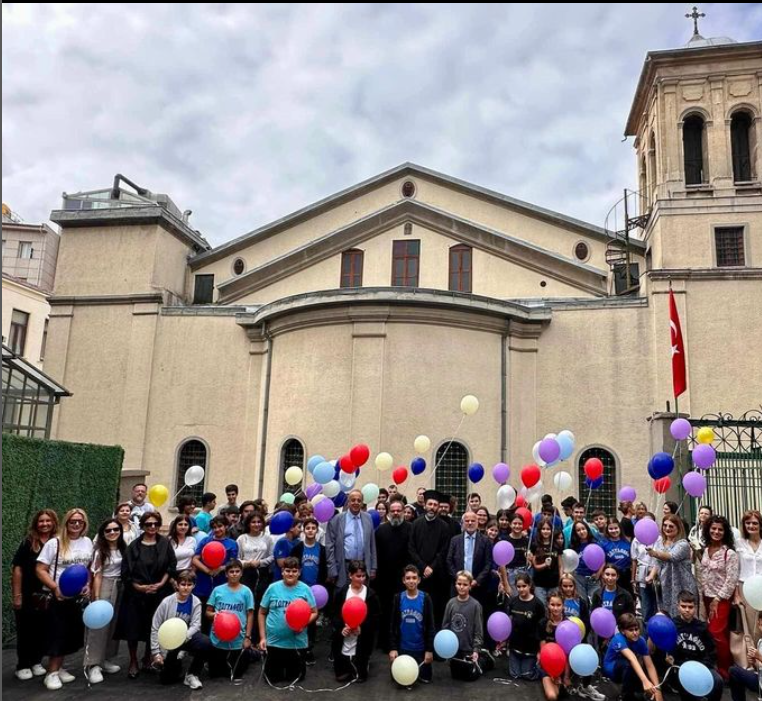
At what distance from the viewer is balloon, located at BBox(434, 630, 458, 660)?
7.27 metres

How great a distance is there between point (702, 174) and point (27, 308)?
3380cm

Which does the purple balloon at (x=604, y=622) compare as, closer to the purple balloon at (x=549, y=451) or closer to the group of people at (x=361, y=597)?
the group of people at (x=361, y=597)

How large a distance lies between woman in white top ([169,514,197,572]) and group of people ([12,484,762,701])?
2 centimetres

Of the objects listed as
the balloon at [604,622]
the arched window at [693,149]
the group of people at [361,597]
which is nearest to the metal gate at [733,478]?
the group of people at [361,597]

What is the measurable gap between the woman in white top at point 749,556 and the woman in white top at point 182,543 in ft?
20.8

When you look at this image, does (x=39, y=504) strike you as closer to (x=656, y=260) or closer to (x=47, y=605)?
(x=47, y=605)

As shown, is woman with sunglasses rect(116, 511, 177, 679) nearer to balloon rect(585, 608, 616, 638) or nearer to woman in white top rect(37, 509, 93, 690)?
woman in white top rect(37, 509, 93, 690)

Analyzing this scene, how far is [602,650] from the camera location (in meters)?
8.10

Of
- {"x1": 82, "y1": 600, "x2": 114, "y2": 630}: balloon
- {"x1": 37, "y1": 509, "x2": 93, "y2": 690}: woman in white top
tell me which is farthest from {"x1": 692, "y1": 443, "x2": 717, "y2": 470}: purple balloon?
{"x1": 37, "y1": 509, "x2": 93, "y2": 690}: woman in white top

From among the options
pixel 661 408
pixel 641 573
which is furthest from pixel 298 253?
pixel 641 573

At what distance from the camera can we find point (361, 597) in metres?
7.61

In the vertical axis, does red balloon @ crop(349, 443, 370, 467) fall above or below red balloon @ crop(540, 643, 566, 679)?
above

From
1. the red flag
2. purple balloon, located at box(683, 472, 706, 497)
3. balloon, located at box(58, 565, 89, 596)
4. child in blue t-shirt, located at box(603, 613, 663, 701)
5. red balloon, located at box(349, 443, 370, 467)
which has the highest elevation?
the red flag

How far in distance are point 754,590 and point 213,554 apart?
5.90 m
